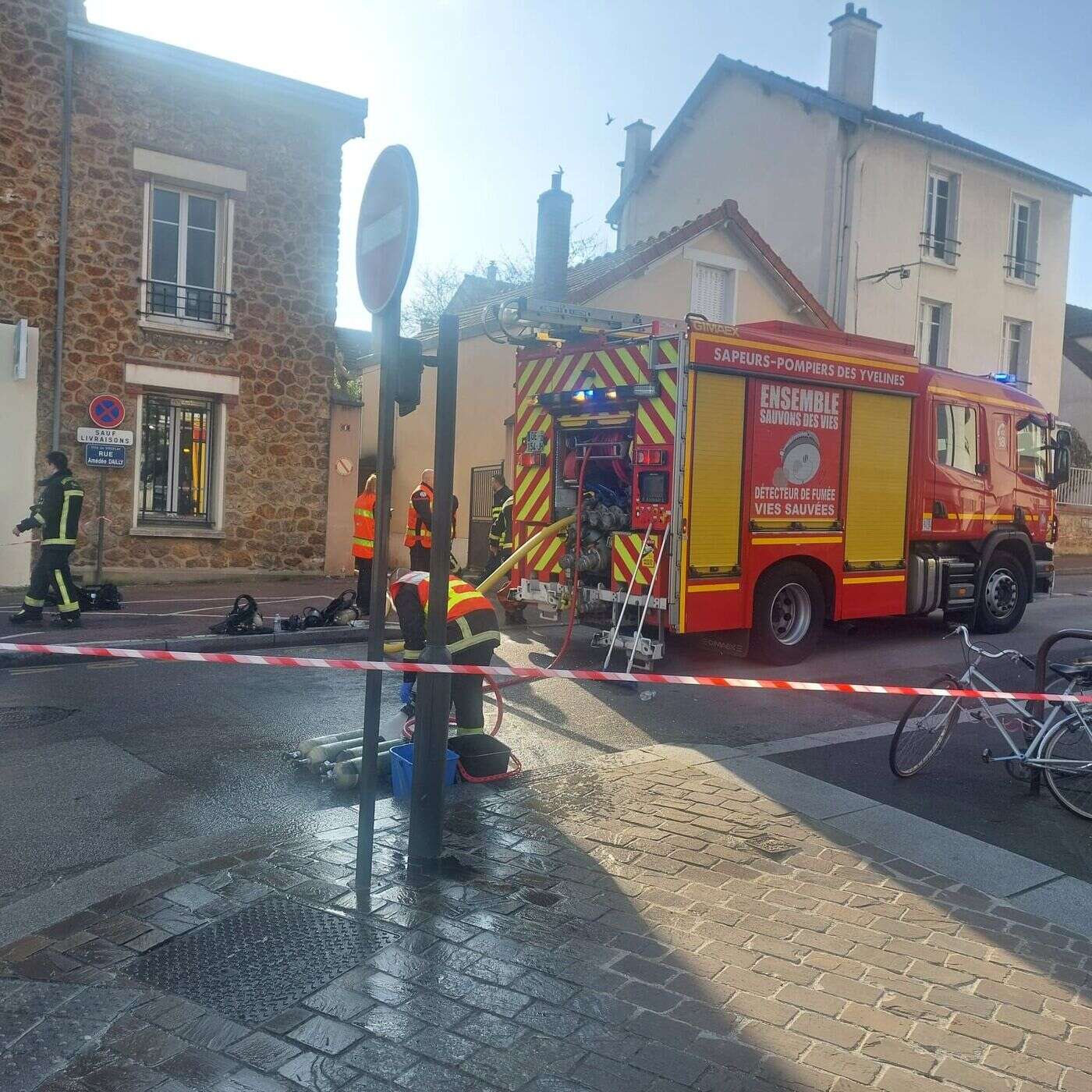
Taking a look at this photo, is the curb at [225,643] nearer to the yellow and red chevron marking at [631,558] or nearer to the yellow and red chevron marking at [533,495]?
the yellow and red chevron marking at [533,495]

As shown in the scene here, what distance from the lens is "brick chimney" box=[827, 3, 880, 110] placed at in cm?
2428

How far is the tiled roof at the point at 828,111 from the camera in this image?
2306cm

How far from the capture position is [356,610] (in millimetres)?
12008

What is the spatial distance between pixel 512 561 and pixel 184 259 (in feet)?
32.6

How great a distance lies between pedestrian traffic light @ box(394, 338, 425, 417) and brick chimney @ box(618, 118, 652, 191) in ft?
84.0

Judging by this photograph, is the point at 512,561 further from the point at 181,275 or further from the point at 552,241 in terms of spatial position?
the point at 552,241

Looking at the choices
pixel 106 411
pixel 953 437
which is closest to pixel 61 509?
pixel 106 411

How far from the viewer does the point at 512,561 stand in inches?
347

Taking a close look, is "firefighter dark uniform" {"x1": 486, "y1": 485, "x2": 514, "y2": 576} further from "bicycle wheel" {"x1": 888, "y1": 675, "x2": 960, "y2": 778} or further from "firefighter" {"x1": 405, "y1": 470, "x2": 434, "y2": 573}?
"bicycle wheel" {"x1": 888, "y1": 675, "x2": 960, "y2": 778}

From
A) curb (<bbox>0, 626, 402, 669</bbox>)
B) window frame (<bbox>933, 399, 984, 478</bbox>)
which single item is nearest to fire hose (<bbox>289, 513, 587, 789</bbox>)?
curb (<bbox>0, 626, 402, 669</bbox>)

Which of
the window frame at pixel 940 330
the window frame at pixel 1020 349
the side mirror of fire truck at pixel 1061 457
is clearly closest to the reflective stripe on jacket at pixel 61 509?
the side mirror of fire truck at pixel 1061 457

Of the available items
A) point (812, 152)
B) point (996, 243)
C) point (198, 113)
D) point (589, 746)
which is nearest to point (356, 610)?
point (589, 746)

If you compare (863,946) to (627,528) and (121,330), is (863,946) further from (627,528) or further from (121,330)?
(121,330)

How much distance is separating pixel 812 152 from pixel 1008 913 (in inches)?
873
